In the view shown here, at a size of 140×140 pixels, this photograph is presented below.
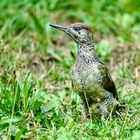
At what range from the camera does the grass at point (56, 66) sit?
6277mm

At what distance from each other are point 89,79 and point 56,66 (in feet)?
7.50

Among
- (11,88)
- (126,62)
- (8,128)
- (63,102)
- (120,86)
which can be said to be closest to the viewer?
(8,128)

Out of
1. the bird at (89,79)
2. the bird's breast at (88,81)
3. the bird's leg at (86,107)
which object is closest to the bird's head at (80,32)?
the bird at (89,79)

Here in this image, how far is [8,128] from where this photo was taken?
19.9ft

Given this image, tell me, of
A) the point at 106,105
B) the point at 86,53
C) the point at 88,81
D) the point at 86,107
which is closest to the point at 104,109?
the point at 106,105

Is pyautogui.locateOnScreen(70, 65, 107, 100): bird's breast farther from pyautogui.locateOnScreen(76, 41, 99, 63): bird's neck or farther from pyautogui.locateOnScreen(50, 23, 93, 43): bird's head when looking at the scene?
pyautogui.locateOnScreen(50, 23, 93, 43): bird's head

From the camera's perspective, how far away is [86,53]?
693cm

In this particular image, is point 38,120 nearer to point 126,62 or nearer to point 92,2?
point 126,62

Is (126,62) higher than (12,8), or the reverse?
(12,8)

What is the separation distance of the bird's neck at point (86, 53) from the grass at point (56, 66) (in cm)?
57

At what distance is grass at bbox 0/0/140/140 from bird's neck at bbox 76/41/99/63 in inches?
22.5

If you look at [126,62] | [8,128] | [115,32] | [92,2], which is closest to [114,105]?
[8,128]

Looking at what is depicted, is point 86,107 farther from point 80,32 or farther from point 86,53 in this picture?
point 80,32

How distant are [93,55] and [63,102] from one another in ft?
2.61
